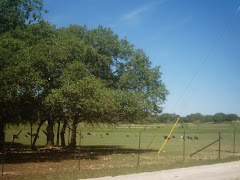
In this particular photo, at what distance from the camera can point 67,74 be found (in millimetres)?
16875

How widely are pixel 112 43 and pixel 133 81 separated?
13.0 ft

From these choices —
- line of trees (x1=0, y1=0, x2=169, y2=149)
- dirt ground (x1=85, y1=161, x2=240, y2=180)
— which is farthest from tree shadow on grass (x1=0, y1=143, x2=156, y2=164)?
dirt ground (x1=85, y1=161, x2=240, y2=180)

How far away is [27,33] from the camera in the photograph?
18156 mm

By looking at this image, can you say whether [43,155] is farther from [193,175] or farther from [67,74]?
[193,175]

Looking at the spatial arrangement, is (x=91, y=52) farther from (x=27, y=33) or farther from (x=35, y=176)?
(x=35, y=176)

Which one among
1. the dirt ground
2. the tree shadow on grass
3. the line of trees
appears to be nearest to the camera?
the dirt ground

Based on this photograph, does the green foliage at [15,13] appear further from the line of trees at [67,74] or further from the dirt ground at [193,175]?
the dirt ground at [193,175]

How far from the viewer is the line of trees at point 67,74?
47.8ft

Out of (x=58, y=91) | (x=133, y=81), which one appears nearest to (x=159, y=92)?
(x=133, y=81)

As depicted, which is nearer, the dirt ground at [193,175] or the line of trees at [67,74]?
the dirt ground at [193,175]

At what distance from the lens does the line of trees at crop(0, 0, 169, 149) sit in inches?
574

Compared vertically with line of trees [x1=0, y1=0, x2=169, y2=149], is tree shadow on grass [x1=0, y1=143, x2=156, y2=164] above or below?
below

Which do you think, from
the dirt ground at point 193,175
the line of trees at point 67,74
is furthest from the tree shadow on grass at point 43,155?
the dirt ground at point 193,175

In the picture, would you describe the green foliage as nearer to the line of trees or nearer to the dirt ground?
the line of trees
